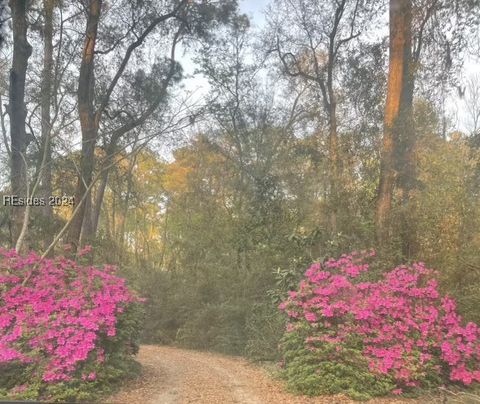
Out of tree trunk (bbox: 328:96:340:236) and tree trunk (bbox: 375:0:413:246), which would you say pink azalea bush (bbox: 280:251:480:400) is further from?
tree trunk (bbox: 328:96:340:236)

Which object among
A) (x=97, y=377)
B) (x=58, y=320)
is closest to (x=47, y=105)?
(x=58, y=320)

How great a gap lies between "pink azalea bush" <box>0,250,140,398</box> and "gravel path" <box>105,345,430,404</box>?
0.67 metres

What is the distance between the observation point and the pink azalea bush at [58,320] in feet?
19.9

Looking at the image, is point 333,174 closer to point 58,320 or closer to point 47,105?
point 47,105

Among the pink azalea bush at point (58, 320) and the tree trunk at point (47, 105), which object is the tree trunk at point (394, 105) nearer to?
the pink azalea bush at point (58, 320)

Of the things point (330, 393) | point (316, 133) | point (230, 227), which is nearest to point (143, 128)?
point (230, 227)

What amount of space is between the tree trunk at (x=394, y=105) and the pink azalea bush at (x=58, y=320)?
5.48 metres

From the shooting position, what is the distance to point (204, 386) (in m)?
7.14

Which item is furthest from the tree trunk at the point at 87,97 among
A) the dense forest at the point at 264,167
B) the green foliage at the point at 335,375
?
the green foliage at the point at 335,375

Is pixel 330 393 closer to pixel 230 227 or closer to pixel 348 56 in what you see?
pixel 230 227

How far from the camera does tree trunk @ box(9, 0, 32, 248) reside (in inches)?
431

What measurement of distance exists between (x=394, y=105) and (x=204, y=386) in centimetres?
688

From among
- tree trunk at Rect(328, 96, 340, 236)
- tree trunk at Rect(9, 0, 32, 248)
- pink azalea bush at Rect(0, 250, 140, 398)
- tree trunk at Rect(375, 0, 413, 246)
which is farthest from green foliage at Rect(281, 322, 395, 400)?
tree trunk at Rect(9, 0, 32, 248)

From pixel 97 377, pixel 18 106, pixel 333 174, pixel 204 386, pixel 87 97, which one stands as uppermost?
pixel 87 97
